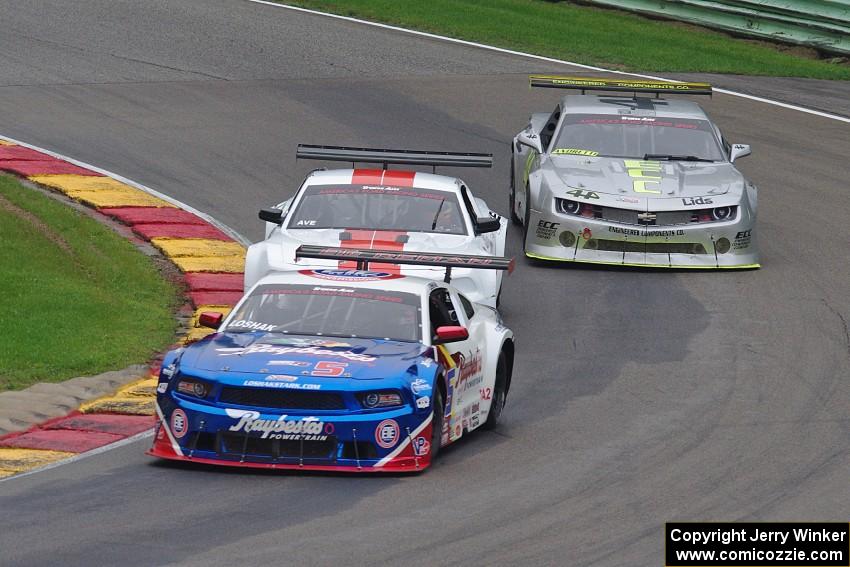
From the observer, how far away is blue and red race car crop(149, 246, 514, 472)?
10078mm

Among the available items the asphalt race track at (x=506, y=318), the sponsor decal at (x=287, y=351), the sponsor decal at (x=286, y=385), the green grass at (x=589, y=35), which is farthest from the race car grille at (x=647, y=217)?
the green grass at (x=589, y=35)

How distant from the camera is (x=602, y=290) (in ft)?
54.4

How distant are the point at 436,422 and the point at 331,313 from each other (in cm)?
124

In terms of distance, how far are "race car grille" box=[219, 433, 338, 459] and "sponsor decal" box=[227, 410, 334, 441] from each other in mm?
30

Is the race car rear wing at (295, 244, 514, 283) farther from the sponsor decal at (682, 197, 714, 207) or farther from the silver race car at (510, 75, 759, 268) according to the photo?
the sponsor decal at (682, 197, 714, 207)

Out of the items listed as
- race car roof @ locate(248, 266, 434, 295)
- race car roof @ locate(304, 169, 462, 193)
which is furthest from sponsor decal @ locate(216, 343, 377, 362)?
race car roof @ locate(304, 169, 462, 193)

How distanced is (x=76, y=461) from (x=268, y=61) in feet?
54.4

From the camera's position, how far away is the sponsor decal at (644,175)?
17.5 metres

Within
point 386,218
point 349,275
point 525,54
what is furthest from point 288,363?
point 525,54

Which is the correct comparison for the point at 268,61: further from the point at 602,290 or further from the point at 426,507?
the point at 426,507

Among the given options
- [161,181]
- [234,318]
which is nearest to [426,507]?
[234,318]

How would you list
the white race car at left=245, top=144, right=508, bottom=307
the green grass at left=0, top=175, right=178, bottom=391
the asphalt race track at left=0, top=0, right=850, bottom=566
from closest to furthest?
the asphalt race track at left=0, top=0, right=850, bottom=566 → the green grass at left=0, top=175, right=178, bottom=391 → the white race car at left=245, top=144, right=508, bottom=307

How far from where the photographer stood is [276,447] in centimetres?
1007

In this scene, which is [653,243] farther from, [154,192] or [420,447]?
[420,447]
